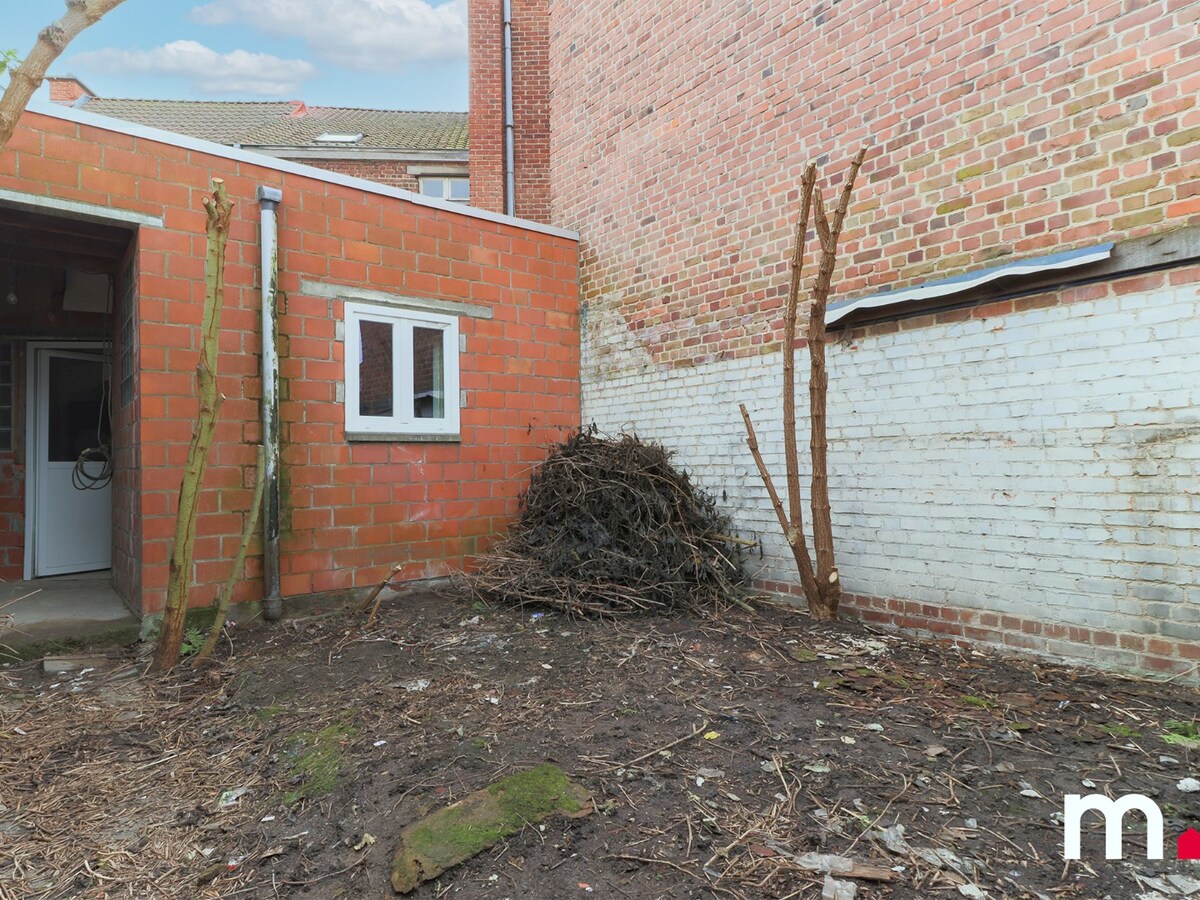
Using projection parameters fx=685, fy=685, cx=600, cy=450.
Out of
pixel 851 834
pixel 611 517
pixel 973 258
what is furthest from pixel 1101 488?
pixel 611 517

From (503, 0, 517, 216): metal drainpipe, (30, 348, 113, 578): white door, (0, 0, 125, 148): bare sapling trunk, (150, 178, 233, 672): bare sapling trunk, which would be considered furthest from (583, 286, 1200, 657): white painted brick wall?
(503, 0, 517, 216): metal drainpipe

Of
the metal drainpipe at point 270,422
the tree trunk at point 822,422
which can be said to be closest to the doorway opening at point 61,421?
the metal drainpipe at point 270,422

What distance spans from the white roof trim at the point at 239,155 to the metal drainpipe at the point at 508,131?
603 cm

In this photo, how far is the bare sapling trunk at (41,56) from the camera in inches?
102

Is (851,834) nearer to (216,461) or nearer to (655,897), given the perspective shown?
(655,897)

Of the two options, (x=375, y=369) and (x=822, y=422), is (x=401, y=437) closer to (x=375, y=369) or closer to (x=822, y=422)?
(x=375, y=369)

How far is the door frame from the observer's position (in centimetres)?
650

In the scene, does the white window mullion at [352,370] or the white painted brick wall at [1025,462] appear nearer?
the white painted brick wall at [1025,462]

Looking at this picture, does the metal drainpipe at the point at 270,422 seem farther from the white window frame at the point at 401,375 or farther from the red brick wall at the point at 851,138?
the red brick wall at the point at 851,138

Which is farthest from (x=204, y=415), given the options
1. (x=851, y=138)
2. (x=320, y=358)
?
(x=851, y=138)

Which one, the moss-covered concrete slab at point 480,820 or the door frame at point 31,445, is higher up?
the door frame at point 31,445

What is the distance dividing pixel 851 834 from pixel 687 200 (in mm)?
5381

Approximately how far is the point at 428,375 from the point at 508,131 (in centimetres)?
814

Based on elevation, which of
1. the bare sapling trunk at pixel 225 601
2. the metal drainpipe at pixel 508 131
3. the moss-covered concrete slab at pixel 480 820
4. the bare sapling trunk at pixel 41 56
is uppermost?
the metal drainpipe at pixel 508 131
